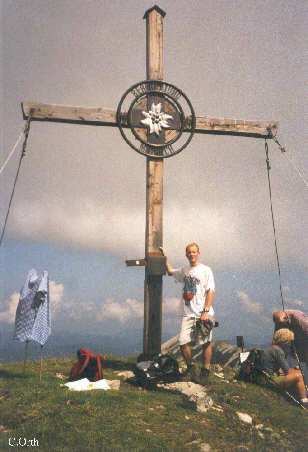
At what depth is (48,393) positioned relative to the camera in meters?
5.07

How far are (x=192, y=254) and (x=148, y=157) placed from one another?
2461mm

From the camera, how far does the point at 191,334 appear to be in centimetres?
649

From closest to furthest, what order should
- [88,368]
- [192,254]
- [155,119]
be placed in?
[88,368], [192,254], [155,119]

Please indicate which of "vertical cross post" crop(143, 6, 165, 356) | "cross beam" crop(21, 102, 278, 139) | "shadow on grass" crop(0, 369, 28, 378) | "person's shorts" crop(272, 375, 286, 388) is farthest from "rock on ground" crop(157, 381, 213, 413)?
"cross beam" crop(21, 102, 278, 139)

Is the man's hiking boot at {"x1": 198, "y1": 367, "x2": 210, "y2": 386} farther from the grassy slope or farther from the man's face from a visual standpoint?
the man's face

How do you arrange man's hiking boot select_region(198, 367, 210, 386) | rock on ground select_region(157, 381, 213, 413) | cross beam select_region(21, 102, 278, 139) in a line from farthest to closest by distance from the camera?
cross beam select_region(21, 102, 278, 139), man's hiking boot select_region(198, 367, 210, 386), rock on ground select_region(157, 381, 213, 413)

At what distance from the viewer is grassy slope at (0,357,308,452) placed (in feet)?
12.8

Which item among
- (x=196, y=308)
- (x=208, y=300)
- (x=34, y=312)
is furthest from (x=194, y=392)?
(x=34, y=312)

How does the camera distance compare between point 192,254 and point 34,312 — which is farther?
point 192,254

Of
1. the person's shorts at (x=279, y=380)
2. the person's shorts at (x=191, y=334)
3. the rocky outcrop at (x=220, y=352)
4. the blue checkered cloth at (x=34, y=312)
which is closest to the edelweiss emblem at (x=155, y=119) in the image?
the blue checkered cloth at (x=34, y=312)

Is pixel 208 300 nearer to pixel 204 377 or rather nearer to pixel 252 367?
pixel 204 377

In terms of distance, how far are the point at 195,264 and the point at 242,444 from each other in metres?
3.28

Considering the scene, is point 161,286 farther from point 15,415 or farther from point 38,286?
point 15,415

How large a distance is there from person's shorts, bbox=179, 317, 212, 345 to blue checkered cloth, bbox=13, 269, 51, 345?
100.0 inches
